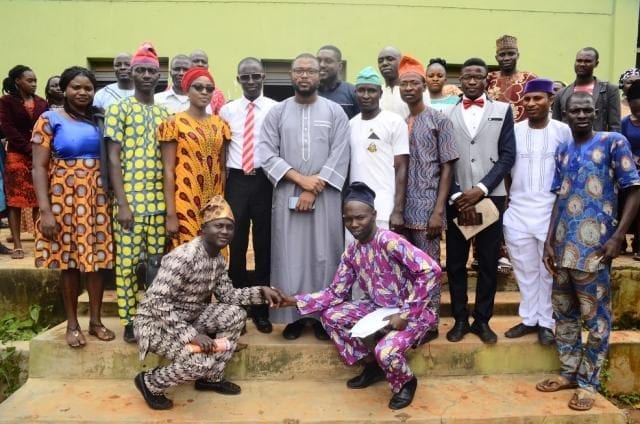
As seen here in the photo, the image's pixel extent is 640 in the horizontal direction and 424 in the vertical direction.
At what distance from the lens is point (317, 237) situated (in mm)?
4148

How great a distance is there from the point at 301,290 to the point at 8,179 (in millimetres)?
3618

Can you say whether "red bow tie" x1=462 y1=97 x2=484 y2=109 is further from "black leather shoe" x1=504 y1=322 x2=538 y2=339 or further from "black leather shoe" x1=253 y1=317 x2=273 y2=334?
"black leather shoe" x1=253 y1=317 x2=273 y2=334

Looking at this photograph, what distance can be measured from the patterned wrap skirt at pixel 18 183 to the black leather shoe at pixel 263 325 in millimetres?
2968

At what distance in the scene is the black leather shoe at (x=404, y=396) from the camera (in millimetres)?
3664

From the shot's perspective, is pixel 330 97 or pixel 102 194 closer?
pixel 102 194

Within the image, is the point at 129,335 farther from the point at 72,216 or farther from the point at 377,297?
the point at 377,297

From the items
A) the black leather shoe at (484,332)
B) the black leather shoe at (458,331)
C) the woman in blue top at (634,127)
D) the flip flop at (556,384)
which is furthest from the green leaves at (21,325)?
the woman in blue top at (634,127)

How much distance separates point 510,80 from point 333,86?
1638 mm

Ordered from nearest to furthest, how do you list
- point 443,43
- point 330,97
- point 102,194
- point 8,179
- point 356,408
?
point 356,408
point 102,194
point 330,97
point 8,179
point 443,43

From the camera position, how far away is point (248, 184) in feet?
14.0

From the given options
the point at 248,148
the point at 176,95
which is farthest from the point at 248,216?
the point at 176,95

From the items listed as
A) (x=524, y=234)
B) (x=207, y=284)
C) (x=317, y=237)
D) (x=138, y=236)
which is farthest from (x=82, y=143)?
(x=524, y=234)

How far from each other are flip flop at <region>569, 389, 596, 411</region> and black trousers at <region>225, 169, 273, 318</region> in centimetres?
222

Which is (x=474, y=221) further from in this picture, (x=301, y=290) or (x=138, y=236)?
(x=138, y=236)
